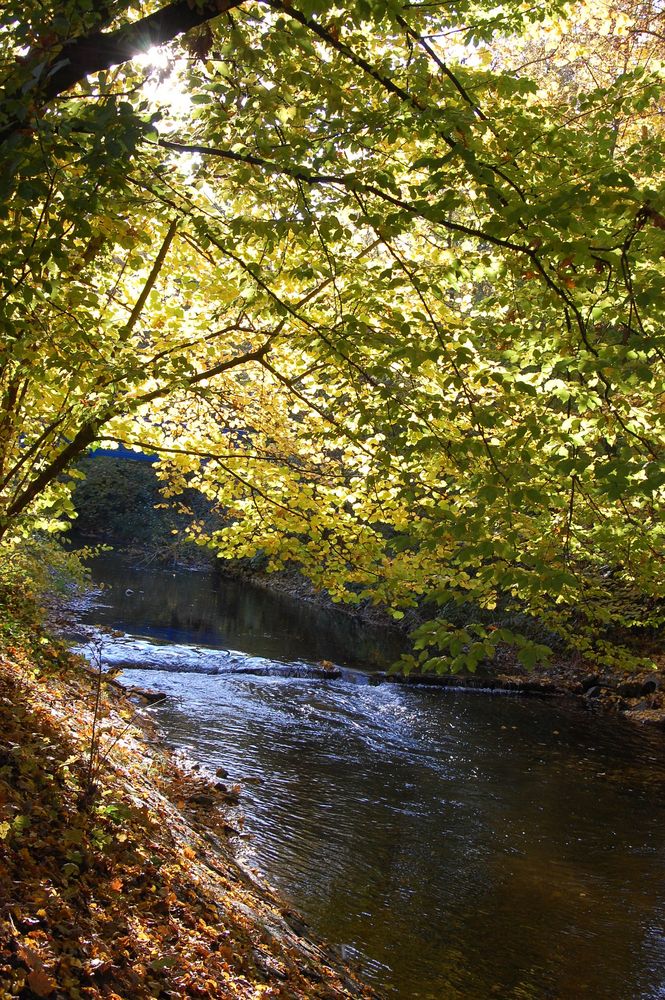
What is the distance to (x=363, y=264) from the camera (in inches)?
191

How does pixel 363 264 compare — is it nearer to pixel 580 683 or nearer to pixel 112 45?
pixel 112 45

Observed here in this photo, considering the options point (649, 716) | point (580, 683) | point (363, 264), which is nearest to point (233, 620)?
point (580, 683)

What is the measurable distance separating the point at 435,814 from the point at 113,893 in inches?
236

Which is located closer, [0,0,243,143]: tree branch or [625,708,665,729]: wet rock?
[0,0,243,143]: tree branch

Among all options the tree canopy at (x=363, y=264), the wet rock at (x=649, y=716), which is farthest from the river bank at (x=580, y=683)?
the tree canopy at (x=363, y=264)

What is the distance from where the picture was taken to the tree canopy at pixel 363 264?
10.7ft

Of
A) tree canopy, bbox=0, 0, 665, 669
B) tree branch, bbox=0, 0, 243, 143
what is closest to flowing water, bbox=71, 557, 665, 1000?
tree canopy, bbox=0, 0, 665, 669

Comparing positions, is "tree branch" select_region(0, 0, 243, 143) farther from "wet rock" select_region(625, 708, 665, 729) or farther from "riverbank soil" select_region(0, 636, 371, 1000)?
"wet rock" select_region(625, 708, 665, 729)

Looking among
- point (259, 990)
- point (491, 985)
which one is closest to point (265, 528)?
point (259, 990)

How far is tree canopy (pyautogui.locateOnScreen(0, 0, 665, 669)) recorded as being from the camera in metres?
3.26

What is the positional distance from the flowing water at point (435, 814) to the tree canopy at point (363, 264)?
2918 mm

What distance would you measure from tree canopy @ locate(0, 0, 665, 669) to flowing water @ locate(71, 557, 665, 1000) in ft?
9.57

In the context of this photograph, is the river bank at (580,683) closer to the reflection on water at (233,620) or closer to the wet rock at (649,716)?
the wet rock at (649,716)

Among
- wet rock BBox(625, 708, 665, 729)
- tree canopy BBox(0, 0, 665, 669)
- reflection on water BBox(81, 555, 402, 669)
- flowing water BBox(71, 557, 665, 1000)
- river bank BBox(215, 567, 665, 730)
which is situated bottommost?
flowing water BBox(71, 557, 665, 1000)
